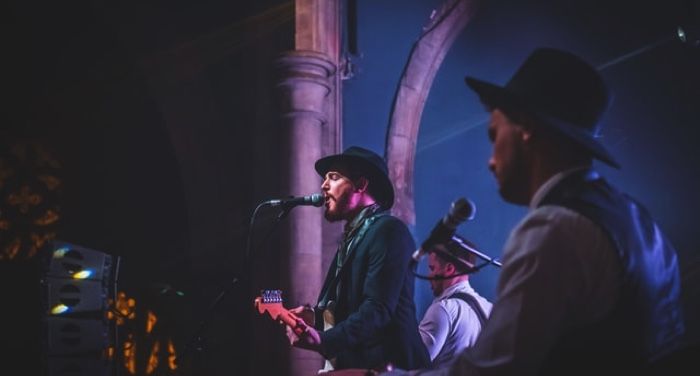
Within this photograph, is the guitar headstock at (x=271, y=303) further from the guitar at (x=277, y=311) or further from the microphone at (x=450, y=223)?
the microphone at (x=450, y=223)

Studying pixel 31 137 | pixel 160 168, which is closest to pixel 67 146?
pixel 31 137

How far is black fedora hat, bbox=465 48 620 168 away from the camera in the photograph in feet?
6.59

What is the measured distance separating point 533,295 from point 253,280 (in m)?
4.93

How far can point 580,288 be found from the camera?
173cm

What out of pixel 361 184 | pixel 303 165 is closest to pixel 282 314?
pixel 361 184

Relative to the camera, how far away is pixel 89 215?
8492mm

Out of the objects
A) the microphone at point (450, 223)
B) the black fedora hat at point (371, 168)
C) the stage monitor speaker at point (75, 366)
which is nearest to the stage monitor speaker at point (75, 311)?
the stage monitor speaker at point (75, 366)

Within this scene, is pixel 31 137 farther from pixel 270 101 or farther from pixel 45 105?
pixel 270 101

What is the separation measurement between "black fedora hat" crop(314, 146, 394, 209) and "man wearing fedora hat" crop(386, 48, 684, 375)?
7.43ft

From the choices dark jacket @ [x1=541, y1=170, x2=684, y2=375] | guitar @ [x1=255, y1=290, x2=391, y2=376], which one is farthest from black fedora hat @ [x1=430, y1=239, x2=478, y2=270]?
dark jacket @ [x1=541, y1=170, x2=684, y2=375]

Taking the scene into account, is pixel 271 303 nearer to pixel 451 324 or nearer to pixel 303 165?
pixel 451 324

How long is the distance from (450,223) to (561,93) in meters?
0.56

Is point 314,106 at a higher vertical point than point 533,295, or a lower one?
higher

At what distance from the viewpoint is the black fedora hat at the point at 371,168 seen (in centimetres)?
422
